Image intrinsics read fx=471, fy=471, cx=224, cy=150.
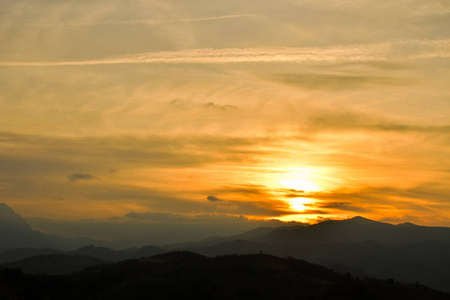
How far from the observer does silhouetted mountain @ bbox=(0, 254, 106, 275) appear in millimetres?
150300

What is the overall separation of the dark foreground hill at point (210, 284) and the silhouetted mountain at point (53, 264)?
7114 centimetres

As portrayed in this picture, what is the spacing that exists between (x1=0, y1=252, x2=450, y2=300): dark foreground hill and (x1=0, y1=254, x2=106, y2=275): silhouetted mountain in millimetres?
71144

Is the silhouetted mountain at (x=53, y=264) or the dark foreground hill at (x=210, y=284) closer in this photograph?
the dark foreground hill at (x=210, y=284)

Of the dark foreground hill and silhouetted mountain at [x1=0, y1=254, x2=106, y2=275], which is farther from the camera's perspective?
silhouetted mountain at [x1=0, y1=254, x2=106, y2=275]

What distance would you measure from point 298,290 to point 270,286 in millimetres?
4816

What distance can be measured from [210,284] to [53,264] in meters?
108

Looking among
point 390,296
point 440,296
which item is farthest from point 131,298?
point 440,296

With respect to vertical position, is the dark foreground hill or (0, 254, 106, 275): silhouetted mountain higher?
the dark foreground hill

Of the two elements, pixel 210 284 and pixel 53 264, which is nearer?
pixel 210 284

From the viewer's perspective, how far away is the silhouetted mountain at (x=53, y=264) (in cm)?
15030

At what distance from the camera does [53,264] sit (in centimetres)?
16300

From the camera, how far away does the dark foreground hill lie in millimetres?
62875

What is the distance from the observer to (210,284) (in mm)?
73438

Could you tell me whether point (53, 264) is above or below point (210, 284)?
below
